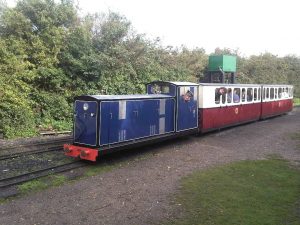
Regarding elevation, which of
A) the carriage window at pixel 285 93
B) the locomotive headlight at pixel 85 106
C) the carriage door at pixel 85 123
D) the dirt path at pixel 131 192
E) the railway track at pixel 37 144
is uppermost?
the carriage window at pixel 285 93

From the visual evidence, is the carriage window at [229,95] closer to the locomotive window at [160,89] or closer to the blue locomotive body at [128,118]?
the blue locomotive body at [128,118]

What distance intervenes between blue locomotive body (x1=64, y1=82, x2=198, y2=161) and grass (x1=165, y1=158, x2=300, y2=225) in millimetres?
2918

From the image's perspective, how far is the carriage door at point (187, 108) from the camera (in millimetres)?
14367

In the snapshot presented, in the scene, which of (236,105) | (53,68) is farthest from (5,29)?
(236,105)

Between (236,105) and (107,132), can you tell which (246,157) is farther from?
(236,105)

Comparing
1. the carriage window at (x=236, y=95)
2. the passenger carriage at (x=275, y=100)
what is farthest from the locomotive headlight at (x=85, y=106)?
the passenger carriage at (x=275, y=100)

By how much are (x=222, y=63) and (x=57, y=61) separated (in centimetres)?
1666

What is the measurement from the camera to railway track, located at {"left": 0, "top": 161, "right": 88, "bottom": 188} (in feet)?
29.4

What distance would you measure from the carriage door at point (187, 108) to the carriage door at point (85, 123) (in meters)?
4.53

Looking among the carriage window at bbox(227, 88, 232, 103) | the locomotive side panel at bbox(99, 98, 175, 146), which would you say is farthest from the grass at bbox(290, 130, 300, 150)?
the locomotive side panel at bbox(99, 98, 175, 146)

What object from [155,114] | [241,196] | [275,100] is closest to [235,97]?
[155,114]

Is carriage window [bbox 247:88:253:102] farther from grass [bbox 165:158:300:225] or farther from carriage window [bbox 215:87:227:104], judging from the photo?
grass [bbox 165:158:300:225]

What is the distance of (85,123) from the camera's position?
1102 cm

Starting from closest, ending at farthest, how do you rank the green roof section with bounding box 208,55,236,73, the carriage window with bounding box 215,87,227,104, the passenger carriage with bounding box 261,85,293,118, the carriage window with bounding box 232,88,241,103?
1. the carriage window with bounding box 215,87,227,104
2. the carriage window with bounding box 232,88,241,103
3. the passenger carriage with bounding box 261,85,293,118
4. the green roof section with bounding box 208,55,236,73
